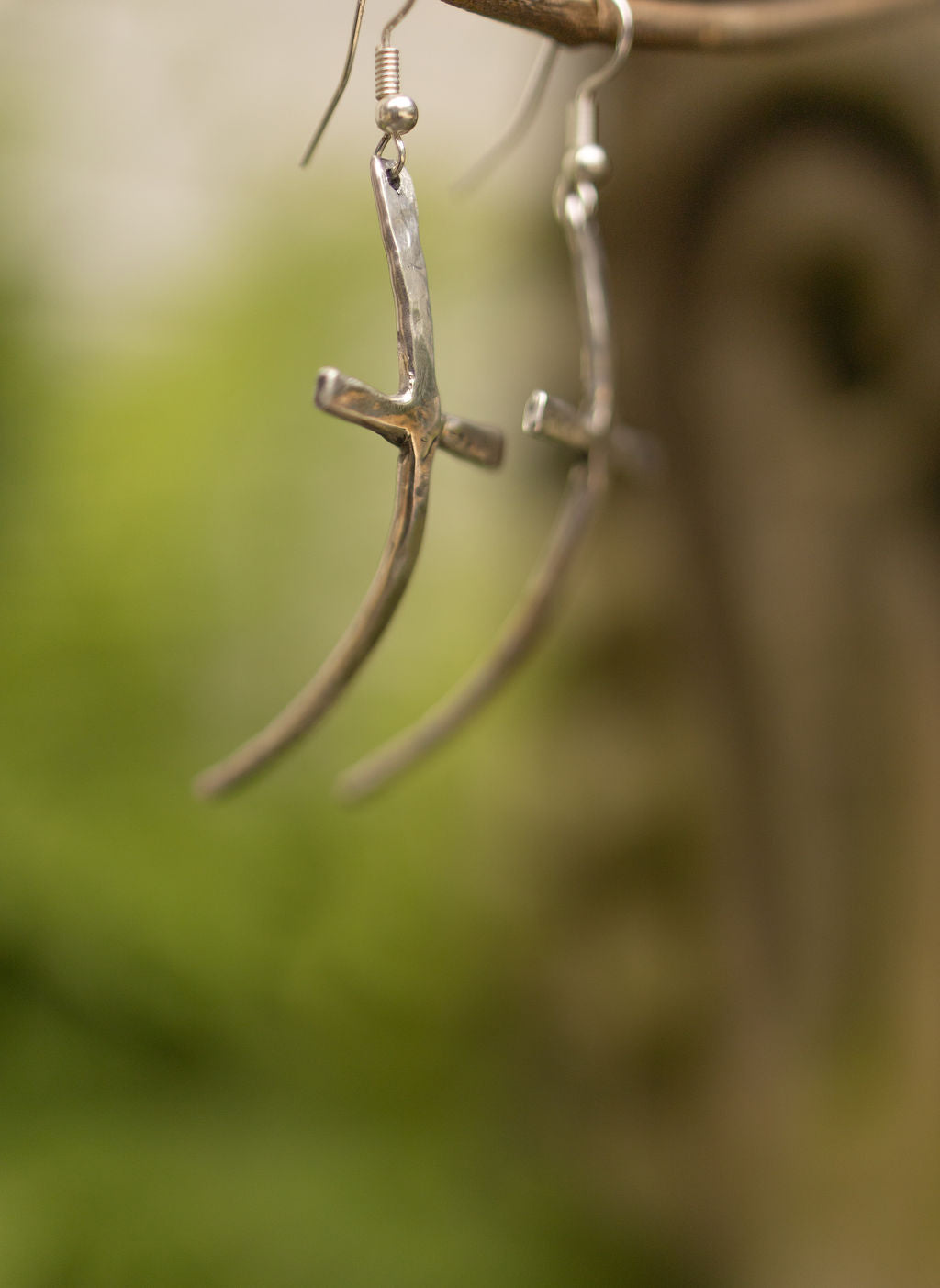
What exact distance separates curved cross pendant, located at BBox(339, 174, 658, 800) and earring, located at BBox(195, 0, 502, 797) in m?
0.09

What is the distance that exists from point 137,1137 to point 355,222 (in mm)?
641

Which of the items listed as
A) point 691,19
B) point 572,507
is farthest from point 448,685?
point 691,19

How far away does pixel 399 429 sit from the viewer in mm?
306

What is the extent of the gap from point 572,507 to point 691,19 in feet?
0.55

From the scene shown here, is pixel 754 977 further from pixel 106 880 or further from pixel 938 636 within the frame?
pixel 106 880

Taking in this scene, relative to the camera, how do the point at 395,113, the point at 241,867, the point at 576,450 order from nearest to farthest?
1. the point at 395,113
2. the point at 576,450
3. the point at 241,867

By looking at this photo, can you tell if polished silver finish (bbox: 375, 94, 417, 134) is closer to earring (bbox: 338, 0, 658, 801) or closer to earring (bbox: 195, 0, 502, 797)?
earring (bbox: 195, 0, 502, 797)

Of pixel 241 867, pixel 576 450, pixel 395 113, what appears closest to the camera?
pixel 395 113

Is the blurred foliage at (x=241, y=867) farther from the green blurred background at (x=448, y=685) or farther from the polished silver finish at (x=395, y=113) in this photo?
the polished silver finish at (x=395, y=113)

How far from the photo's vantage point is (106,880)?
71cm

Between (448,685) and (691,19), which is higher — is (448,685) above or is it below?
below

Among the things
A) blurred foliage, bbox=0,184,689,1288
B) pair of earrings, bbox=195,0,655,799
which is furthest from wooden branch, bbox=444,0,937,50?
blurred foliage, bbox=0,184,689,1288

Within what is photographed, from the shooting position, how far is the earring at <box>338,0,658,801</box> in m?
0.41

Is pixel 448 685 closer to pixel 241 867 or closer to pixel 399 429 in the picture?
pixel 241 867
